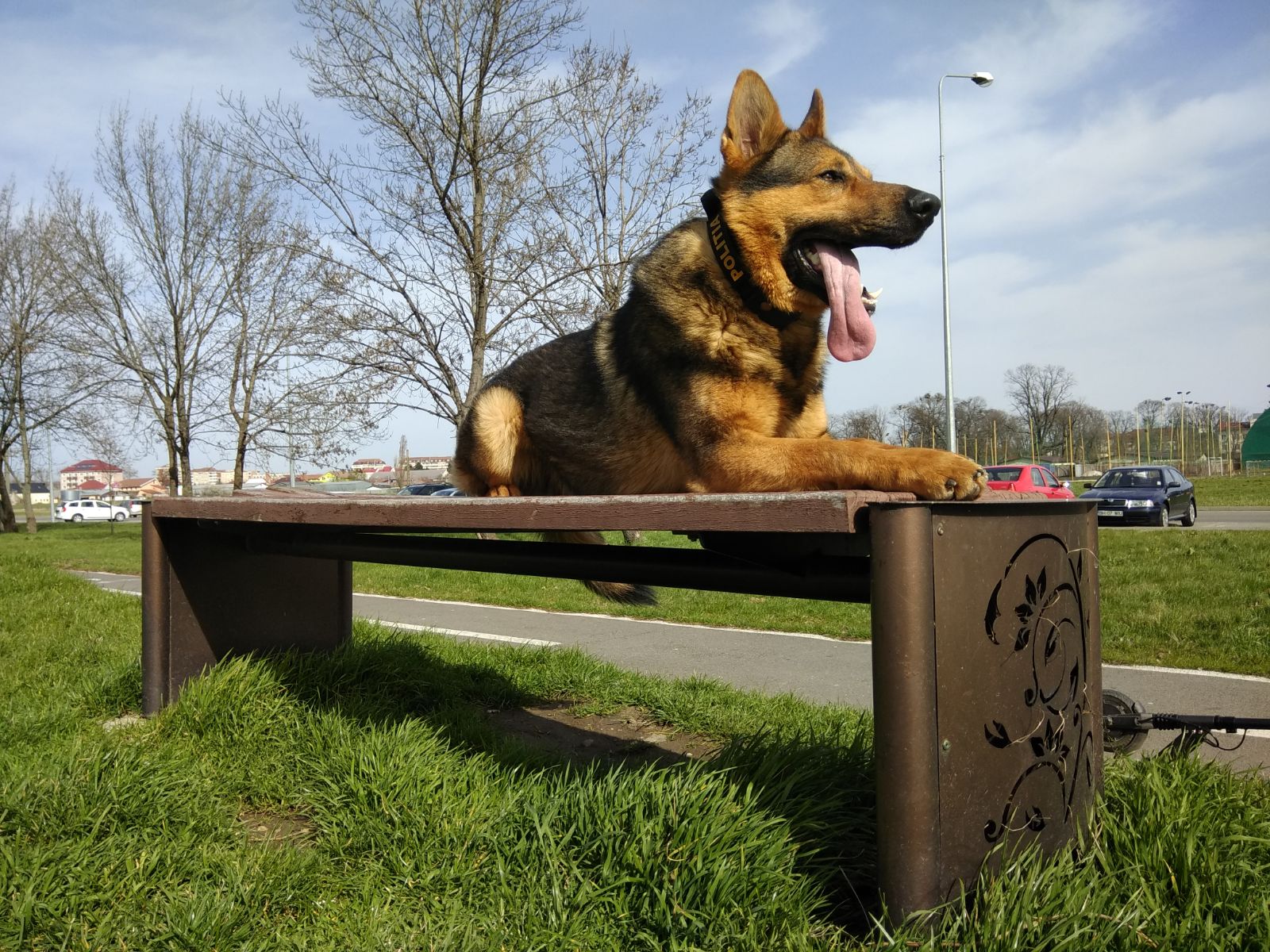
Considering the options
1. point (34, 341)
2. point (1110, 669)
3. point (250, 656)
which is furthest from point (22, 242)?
point (1110, 669)

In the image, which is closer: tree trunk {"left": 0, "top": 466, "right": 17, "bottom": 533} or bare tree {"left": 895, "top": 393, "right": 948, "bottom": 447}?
bare tree {"left": 895, "top": 393, "right": 948, "bottom": 447}

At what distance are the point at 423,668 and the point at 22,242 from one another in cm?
3161

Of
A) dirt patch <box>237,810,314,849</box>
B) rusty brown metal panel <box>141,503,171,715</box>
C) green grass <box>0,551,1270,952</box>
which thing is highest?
rusty brown metal panel <box>141,503,171,715</box>

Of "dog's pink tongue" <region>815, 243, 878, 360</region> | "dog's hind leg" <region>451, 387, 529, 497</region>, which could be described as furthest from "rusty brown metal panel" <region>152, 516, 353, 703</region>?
"dog's pink tongue" <region>815, 243, 878, 360</region>

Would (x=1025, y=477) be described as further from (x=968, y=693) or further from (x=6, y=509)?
(x=6, y=509)

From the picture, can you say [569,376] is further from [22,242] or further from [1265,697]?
[22,242]

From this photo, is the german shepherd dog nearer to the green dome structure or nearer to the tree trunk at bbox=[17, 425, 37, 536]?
the tree trunk at bbox=[17, 425, 37, 536]

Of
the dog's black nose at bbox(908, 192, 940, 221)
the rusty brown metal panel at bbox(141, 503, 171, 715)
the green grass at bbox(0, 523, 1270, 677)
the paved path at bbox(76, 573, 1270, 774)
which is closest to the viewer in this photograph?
the dog's black nose at bbox(908, 192, 940, 221)

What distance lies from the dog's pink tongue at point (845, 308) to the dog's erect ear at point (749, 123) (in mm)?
465

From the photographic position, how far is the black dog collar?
9.36 feet

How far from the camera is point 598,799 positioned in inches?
94.0

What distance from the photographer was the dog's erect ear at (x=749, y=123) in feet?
9.64

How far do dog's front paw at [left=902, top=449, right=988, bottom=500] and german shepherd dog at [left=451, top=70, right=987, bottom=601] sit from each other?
0.21 meters

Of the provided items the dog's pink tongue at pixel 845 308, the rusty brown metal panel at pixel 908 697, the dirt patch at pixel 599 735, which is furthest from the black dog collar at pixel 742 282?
the dirt patch at pixel 599 735
